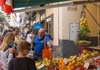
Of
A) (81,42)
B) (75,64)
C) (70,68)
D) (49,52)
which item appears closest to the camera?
(70,68)

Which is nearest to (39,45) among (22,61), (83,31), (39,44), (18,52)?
(39,44)

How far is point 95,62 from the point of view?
4.92 meters

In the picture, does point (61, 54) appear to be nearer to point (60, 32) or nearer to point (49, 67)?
point (60, 32)

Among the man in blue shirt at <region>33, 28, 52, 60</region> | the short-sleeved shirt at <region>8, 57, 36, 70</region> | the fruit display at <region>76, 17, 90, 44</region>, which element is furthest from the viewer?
the fruit display at <region>76, 17, 90, 44</region>

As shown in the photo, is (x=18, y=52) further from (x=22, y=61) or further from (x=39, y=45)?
(x=39, y=45)

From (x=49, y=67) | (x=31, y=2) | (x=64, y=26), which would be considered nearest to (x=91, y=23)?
(x=64, y=26)

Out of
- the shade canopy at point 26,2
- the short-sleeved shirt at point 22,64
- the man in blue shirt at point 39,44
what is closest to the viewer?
the short-sleeved shirt at point 22,64

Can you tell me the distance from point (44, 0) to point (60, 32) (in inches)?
258

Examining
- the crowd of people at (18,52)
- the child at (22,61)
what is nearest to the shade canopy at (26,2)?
the crowd of people at (18,52)

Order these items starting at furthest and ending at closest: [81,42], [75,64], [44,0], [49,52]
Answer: [81,42] < [49,52] < [44,0] < [75,64]

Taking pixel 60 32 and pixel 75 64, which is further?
pixel 60 32

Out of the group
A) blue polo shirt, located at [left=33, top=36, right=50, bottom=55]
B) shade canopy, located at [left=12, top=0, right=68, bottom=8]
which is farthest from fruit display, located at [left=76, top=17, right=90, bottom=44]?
shade canopy, located at [left=12, top=0, right=68, bottom=8]

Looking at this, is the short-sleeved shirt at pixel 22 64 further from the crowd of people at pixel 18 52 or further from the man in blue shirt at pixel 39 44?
the man in blue shirt at pixel 39 44

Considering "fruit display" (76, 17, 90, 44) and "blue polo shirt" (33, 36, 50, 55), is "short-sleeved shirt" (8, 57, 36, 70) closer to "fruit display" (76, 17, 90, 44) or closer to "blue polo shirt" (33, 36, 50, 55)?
"blue polo shirt" (33, 36, 50, 55)
